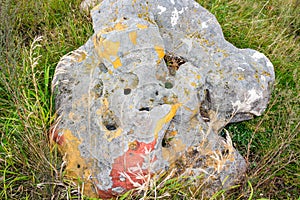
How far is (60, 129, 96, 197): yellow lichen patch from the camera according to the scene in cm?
273

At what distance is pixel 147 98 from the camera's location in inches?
107

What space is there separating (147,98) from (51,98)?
2.49 ft

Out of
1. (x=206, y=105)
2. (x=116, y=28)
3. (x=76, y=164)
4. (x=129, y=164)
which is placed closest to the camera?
(x=129, y=164)

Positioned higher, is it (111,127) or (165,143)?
(111,127)

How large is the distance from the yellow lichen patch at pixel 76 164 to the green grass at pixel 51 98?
8 centimetres

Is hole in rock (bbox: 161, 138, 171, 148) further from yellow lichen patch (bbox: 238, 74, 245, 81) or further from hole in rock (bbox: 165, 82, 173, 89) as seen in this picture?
yellow lichen patch (bbox: 238, 74, 245, 81)

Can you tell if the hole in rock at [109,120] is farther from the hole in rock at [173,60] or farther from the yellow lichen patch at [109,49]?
the hole in rock at [173,60]

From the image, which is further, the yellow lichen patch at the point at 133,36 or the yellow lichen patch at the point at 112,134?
the yellow lichen patch at the point at 133,36

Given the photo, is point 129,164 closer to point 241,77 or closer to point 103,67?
point 103,67

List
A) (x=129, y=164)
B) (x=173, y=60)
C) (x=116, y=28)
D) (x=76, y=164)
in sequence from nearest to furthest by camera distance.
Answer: (x=129, y=164), (x=76, y=164), (x=116, y=28), (x=173, y=60)

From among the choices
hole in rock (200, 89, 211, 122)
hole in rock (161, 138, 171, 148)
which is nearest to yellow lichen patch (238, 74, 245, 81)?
hole in rock (200, 89, 211, 122)

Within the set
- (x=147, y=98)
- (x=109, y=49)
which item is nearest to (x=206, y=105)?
(x=147, y=98)

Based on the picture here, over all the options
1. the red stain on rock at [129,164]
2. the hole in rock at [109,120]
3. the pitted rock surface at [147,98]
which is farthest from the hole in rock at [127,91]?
the red stain on rock at [129,164]

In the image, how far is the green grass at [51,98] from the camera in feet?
8.41
